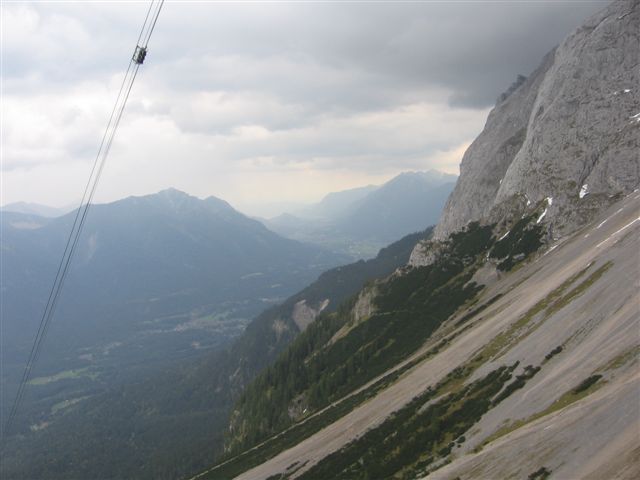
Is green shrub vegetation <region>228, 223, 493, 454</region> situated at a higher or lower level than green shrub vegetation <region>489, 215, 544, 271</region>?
lower

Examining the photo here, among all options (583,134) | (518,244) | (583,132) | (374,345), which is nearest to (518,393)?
(518,244)

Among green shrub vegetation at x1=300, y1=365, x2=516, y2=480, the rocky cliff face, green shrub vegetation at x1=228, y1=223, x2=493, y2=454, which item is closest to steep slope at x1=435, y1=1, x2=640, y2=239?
the rocky cliff face

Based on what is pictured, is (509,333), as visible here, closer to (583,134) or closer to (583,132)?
(583,134)

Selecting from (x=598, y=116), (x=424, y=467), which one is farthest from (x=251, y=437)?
(x=598, y=116)

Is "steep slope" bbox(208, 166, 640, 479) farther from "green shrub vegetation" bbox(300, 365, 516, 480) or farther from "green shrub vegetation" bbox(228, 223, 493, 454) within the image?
"green shrub vegetation" bbox(228, 223, 493, 454)

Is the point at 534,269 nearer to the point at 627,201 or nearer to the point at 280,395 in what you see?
the point at 627,201


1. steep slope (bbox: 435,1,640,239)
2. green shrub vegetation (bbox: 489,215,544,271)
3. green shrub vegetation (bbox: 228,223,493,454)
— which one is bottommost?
green shrub vegetation (bbox: 228,223,493,454)
